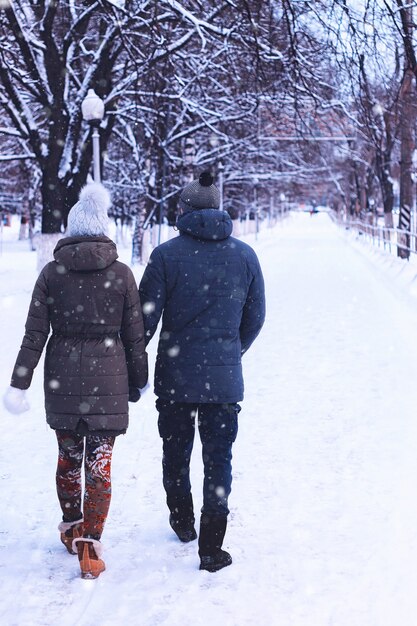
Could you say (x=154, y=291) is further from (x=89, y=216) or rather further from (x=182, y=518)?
(x=182, y=518)

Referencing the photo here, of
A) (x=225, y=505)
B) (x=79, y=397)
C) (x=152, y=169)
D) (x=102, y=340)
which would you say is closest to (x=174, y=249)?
(x=102, y=340)

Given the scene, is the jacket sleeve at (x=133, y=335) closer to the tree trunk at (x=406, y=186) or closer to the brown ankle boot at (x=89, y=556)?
the brown ankle boot at (x=89, y=556)

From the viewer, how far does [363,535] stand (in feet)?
14.7

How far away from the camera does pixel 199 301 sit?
4039 millimetres

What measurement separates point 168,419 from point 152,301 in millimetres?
587

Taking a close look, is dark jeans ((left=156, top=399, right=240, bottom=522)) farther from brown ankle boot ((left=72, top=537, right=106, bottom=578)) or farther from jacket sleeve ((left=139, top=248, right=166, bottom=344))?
brown ankle boot ((left=72, top=537, right=106, bottom=578))

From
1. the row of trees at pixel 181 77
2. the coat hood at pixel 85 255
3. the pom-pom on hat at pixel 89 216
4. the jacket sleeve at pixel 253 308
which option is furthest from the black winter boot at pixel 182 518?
the row of trees at pixel 181 77

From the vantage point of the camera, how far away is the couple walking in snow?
149 inches

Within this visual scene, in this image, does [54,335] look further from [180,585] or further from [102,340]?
[180,585]

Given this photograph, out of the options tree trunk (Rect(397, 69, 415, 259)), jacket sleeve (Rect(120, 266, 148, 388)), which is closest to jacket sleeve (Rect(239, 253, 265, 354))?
jacket sleeve (Rect(120, 266, 148, 388))

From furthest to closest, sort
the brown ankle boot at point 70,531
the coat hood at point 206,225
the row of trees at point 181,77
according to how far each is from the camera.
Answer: the row of trees at point 181,77 < the brown ankle boot at point 70,531 < the coat hood at point 206,225

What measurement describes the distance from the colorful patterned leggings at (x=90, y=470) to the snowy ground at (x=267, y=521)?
0.91 ft

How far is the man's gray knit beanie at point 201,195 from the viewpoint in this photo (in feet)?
13.4

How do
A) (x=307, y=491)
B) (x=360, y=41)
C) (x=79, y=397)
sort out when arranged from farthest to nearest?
(x=360, y=41) < (x=307, y=491) < (x=79, y=397)
